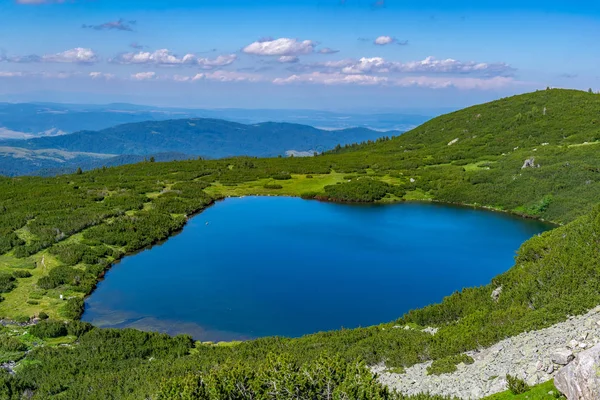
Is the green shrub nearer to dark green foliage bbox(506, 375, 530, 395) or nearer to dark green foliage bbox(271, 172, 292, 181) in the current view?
dark green foliage bbox(506, 375, 530, 395)

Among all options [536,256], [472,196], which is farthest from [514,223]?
[536,256]

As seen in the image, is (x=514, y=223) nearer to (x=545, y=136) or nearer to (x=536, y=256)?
(x=536, y=256)

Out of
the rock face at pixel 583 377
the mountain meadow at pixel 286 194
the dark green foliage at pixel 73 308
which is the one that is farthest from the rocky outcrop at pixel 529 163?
Answer: the rock face at pixel 583 377

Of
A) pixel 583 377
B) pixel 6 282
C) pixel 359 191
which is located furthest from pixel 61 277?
pixel 359 191

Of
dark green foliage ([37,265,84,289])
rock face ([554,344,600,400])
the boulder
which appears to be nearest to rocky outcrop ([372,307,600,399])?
the boulder

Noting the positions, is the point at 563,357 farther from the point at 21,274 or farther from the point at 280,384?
the point at 21,274
